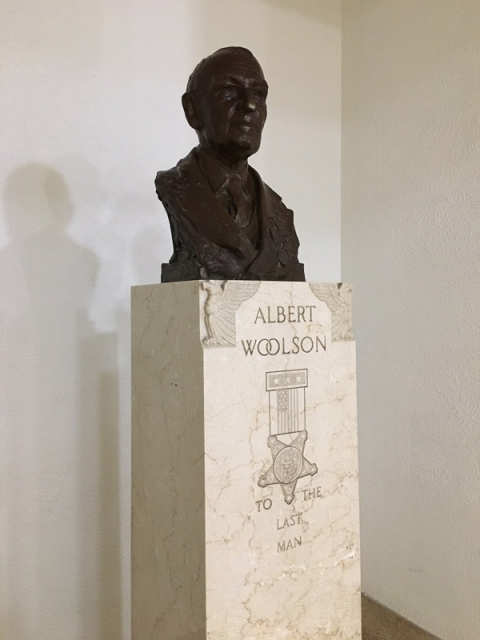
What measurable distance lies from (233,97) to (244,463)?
3.87ft

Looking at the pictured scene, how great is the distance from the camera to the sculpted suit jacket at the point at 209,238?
203 centimetres

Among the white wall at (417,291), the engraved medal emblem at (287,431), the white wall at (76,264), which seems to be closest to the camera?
the engraved medal emblem at (287,431)

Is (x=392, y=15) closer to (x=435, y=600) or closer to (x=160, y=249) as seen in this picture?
Result: (x=160, y=249)

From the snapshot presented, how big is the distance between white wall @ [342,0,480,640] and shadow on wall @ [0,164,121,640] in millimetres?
1416

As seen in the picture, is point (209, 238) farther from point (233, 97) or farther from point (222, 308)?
point (233, 97)

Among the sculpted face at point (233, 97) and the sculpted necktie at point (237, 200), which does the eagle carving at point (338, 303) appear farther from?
the sculpted face at point (233, 97)

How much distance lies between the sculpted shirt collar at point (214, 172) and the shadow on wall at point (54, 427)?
0.86 meters

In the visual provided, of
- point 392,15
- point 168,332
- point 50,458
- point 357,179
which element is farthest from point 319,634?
point 392,15

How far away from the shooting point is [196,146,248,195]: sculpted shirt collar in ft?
7.00

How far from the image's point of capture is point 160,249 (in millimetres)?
3031

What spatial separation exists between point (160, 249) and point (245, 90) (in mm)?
1149

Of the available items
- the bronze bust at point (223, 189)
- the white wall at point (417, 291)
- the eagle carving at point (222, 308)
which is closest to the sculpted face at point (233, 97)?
the bronze bust at point (223, 189)

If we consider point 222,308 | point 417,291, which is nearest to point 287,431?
point 222,308

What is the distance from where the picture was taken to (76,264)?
2768 millimetres
